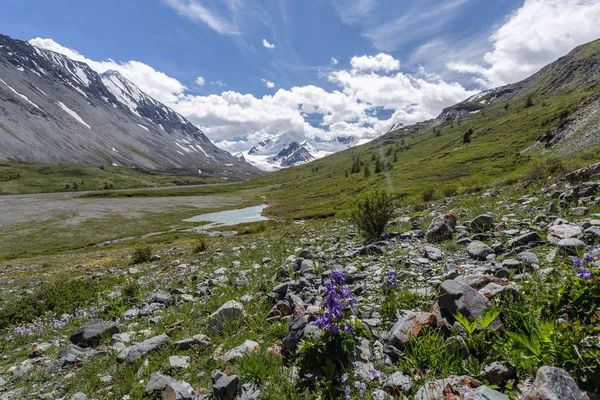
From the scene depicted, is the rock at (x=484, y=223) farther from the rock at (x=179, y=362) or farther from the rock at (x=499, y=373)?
the rock at (x=179, y=362)

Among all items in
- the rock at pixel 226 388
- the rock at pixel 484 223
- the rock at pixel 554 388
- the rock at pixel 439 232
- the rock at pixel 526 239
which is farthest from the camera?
the rock at pixel 439 232

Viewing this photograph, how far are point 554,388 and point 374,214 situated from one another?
1265 cm

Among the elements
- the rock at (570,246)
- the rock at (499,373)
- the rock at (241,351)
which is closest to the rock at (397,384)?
the rock at (499,373)

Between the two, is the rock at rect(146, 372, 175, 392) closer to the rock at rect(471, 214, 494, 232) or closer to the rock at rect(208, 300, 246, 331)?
the rock at rect(208, 300, 246, 331)

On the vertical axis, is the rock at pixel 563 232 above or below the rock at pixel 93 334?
above

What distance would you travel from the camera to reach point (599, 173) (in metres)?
15.4

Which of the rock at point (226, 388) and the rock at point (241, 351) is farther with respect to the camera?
the rock at point (241, 351)

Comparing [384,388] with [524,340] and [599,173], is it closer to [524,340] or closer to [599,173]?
[524,340]

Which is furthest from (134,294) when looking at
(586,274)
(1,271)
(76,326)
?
(1,271)

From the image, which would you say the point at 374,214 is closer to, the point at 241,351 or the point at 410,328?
the point at 410,328

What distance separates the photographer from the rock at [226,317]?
7648 mm

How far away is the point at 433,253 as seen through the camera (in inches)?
382

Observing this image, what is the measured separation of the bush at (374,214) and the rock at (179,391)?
11358 mm

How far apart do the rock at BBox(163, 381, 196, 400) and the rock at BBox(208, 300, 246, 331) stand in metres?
2.18
